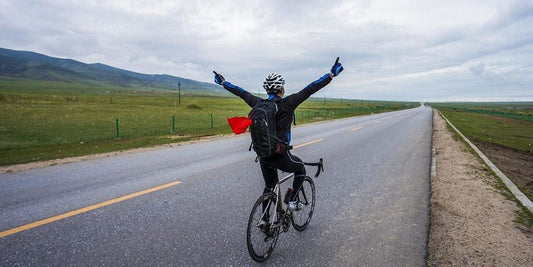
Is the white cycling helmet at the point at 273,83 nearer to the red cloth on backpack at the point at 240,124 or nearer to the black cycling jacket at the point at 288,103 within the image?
the black cycling jacket at the point at 288,103

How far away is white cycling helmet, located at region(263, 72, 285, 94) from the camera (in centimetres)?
339

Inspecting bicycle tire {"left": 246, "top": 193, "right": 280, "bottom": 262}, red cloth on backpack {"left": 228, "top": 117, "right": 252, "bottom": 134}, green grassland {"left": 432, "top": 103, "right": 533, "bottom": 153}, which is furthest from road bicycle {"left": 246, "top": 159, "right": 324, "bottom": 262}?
green grassland {"left": 432, "top": 103, "right": 533, "bottom": 153}

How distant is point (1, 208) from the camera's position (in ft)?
15.5

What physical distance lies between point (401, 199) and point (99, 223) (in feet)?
16.9

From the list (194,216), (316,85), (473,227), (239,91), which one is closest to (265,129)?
(316,85)

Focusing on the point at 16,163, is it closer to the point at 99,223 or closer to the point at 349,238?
the point at 99,223

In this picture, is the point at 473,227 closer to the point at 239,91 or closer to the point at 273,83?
the point at 273,83

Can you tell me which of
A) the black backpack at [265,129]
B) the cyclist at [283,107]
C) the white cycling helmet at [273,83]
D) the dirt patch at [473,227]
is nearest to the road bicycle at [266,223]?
the cyclist at [283,107]

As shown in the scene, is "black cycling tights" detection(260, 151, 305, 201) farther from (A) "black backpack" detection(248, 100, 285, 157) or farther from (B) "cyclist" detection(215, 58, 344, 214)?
(A) "black backpack" detection(248, 100, 285, 157)

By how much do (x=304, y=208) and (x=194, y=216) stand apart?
1.72 metres

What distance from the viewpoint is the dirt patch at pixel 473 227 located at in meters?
3.39

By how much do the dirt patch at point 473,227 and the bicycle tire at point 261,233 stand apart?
1.82 meters

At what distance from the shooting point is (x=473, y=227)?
422 cm

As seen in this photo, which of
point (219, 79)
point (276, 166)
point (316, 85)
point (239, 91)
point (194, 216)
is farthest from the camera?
point (194, 216)
